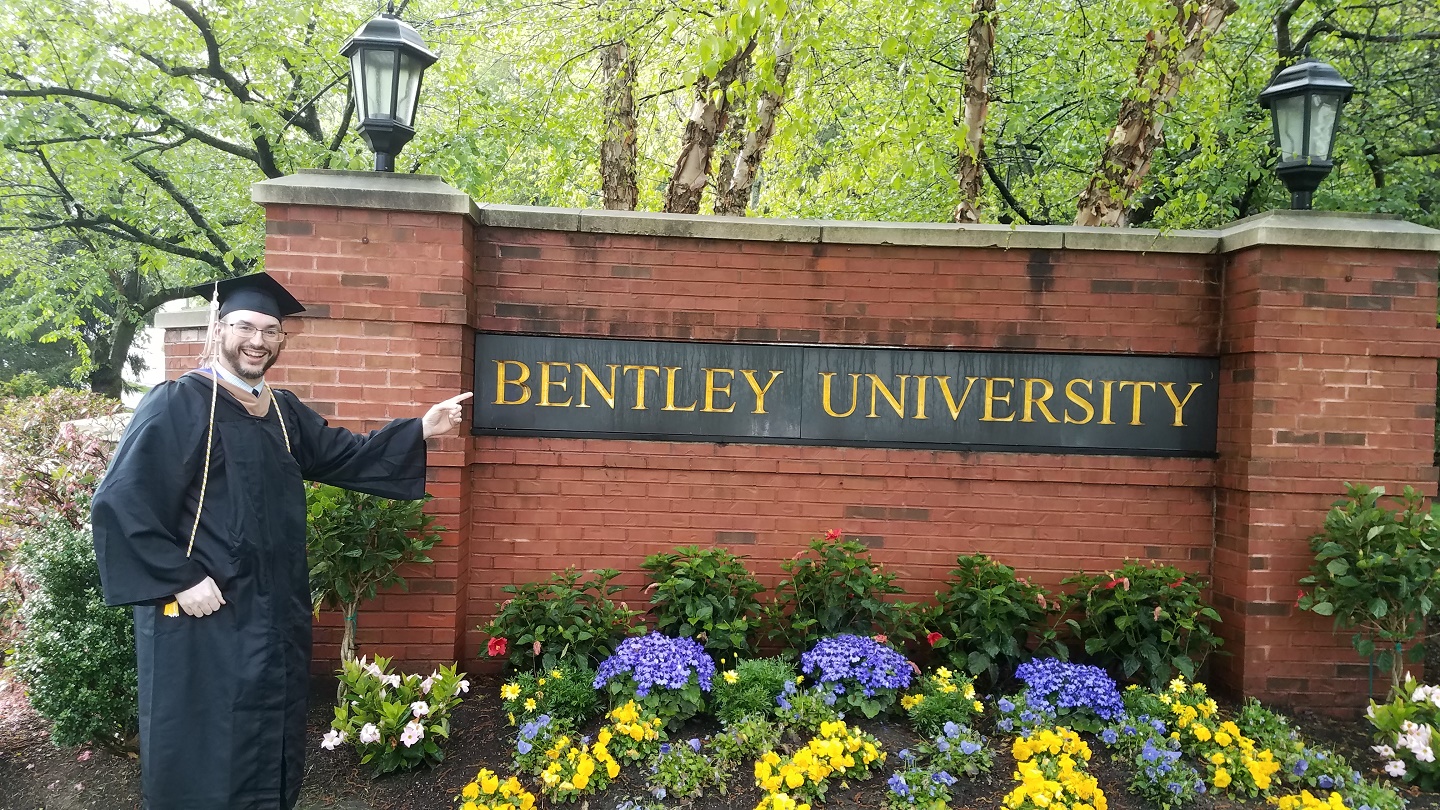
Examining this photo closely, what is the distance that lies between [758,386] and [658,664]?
155 cm

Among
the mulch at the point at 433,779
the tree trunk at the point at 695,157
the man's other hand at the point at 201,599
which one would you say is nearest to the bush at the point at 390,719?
the mulch at the point at 433,779

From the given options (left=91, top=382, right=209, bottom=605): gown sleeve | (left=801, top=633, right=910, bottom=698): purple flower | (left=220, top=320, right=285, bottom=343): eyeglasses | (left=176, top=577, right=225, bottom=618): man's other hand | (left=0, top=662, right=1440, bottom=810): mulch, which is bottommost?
(left=0, top=662, right=1440, bottom=810): mulch

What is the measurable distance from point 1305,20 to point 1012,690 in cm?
707

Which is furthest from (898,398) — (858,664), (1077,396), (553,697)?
(553,697)

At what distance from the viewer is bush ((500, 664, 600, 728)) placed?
3490 mm

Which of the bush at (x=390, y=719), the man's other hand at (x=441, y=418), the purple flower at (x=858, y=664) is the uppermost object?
the man's other hand at (x=441, y=418)

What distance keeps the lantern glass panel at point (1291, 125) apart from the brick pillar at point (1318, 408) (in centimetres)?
45

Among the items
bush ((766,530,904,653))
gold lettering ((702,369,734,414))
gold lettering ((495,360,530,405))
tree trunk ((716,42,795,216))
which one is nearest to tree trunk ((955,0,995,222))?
tree trunk ((716,42,795,216))

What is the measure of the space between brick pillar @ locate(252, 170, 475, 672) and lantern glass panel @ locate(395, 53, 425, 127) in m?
0.43

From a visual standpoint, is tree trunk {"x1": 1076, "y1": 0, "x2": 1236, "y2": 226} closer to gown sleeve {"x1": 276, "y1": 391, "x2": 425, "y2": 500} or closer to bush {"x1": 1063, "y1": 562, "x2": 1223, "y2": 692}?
bush {"x1": 1063, "y1": 562, "x2": 1223, "y2": 692}

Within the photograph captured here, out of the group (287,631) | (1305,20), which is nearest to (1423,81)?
(1305,20)

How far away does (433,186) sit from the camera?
3.96m

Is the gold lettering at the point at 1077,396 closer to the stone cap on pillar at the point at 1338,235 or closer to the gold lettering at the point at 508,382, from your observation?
the stone cap on pillar at the point at 1338,235

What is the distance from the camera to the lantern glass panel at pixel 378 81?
13.0 feet
